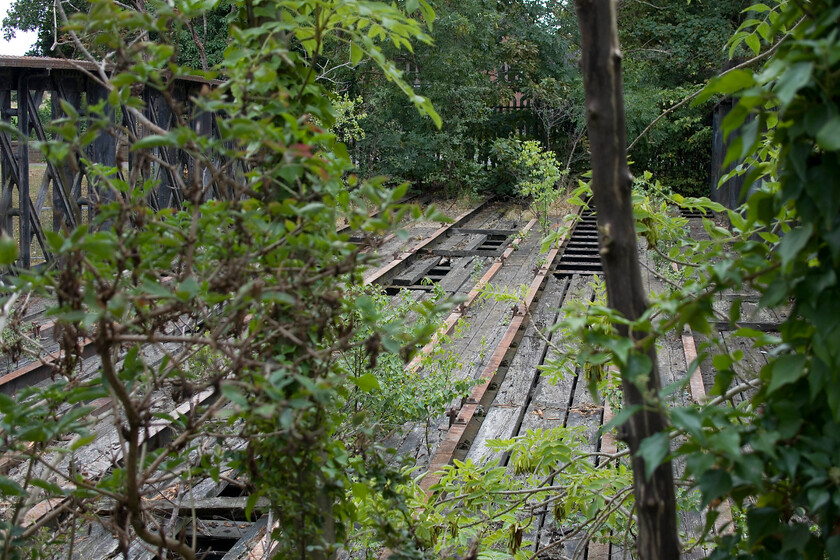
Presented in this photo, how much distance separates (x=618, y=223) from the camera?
1627 mm

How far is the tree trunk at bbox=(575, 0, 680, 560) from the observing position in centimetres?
159

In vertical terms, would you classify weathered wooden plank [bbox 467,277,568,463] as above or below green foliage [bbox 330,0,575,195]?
below

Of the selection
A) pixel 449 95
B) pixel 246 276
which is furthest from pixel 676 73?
pixel 246 276

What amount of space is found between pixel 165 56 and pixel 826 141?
1.23 meters

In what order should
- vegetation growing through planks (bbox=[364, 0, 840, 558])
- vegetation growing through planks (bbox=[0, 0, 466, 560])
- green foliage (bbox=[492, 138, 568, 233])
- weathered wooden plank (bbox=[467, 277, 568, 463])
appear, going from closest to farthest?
vegetation growing through planks (bbox=[364, 0, 840, 558]), vegetation growing through planks (bbox=[0, 0, 466, 560]), weathered wooden plank (bbox=[467, 277, 568, 463]), green foliage (bbox=[492, 138, 568, 233])

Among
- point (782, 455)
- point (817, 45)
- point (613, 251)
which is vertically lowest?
point (782, 455)

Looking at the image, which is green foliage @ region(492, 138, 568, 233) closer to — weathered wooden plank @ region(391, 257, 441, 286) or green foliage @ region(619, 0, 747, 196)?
weathered wooden plank @ region(391, 257, 441, 286)

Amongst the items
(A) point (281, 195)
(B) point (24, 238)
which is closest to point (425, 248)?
(B) point (24, 238)

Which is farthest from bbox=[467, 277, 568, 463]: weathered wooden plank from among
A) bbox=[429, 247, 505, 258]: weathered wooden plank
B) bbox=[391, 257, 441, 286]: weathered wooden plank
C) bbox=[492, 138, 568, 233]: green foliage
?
bbox=[429, 247, 505, 258]: weathered wooden plank

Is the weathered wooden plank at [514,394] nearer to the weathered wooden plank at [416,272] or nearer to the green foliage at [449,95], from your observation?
the weathered wooden plank at [416,272]

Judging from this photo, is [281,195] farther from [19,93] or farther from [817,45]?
[19,93]

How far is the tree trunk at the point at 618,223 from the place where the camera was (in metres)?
1.59

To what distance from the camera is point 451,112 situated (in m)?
18.2

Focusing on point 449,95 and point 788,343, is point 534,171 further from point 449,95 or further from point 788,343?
point 788,343
